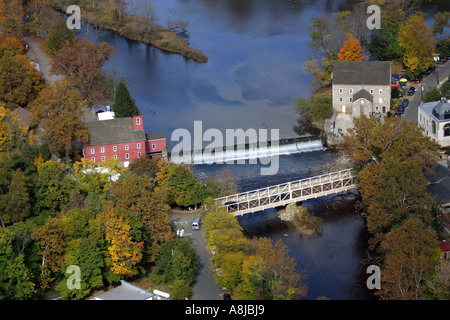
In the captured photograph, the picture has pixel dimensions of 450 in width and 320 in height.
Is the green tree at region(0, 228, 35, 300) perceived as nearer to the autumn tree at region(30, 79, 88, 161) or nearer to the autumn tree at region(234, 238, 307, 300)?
the autumn tree at region(234, 238, 307, 300)

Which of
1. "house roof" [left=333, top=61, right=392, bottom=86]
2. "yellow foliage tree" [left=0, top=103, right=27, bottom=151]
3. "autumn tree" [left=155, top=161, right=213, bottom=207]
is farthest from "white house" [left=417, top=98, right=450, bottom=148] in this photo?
"yellow foliage tree" [left=0, top=103, right=27, bottom=151]

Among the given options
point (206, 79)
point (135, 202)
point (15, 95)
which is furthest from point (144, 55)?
point (135, 202)

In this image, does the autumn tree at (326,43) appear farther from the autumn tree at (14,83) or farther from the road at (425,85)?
the autumn tree at (14,83)

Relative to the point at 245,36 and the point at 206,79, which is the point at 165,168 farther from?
the point at 245,36

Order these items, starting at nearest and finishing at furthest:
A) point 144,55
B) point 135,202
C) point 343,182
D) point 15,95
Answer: point 135,202 < point 343,182 < point 15,95 < point 144,55

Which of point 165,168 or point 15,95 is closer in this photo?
point 165,168

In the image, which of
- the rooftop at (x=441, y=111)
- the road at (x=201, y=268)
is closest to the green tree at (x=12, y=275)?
the road at (x=201, y=268)

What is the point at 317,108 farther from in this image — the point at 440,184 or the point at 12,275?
the point at 12,275
